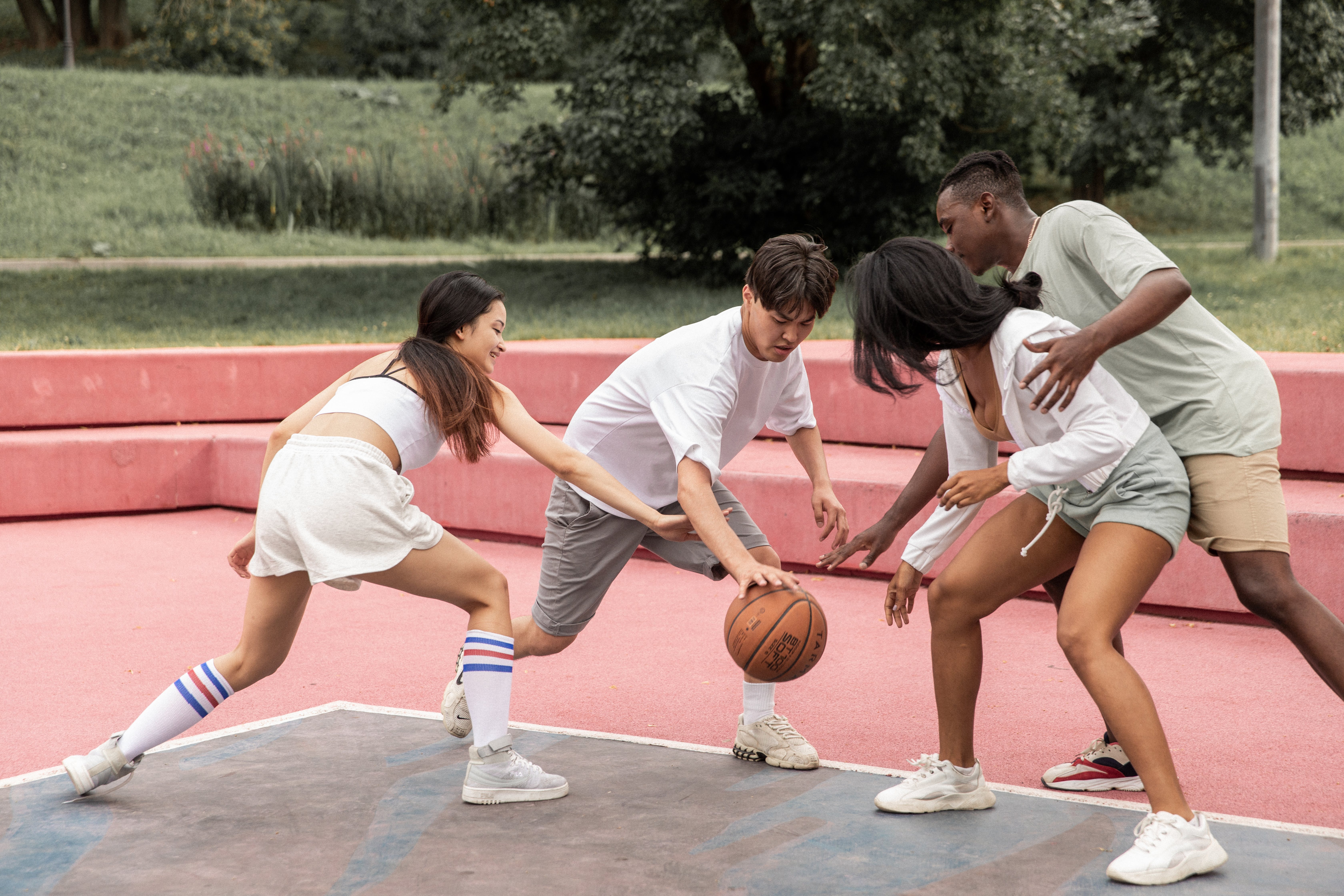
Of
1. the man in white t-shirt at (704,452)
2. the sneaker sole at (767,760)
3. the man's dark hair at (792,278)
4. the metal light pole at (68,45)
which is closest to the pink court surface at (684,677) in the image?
the sneaker sole at (767,760)

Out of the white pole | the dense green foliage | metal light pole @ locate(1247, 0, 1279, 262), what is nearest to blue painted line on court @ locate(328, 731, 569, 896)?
the dense green foliage

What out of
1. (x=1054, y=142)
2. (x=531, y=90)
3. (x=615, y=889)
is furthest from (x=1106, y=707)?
(x=531, y=90)

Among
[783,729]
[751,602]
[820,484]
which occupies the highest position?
[820,484]

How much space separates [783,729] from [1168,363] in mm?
1704

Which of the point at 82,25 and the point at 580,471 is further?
the point at 82,25

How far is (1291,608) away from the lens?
355 cm

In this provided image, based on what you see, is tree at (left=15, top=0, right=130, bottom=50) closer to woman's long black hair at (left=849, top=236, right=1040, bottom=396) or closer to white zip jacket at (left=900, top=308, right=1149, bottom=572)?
woman's long black hair at (left=849, top=236, right=1040, bottom=396)

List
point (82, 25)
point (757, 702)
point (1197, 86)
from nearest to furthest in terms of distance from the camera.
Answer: point (757, 702) < point (1197, 86) < point (82, 25)

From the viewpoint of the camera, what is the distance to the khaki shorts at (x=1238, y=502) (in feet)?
11.7

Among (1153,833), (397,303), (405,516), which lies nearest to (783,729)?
(1153,833)

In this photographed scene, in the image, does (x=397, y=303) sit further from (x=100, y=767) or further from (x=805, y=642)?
(x=805, y=642)

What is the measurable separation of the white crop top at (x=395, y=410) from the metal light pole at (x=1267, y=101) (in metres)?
12.7

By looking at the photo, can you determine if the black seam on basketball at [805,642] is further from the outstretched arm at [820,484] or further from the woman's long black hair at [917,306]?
the woman's long black hair at [917,306]

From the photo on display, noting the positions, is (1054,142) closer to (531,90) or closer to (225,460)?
(225,460)
